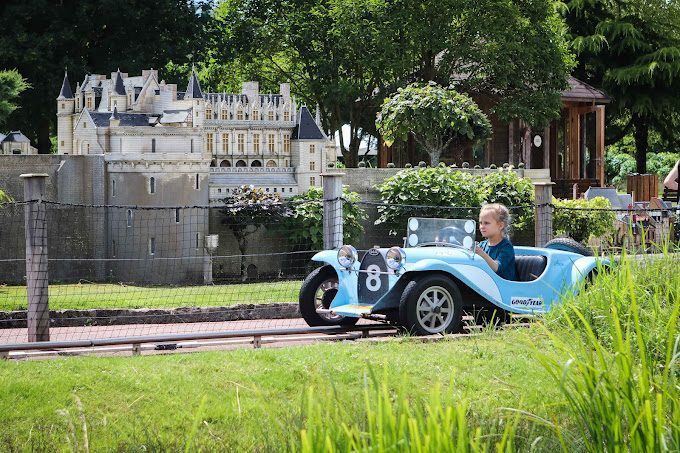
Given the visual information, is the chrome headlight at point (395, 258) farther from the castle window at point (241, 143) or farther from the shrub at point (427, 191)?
the castle window at point (241, 143)

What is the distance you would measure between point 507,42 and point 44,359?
1140 inches

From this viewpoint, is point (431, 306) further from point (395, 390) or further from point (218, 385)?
point (395, 390)

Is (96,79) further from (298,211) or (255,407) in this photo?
(255,407)

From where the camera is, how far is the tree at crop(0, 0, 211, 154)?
35281 millimetres

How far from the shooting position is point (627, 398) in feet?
11.2

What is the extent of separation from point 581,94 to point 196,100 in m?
15.5

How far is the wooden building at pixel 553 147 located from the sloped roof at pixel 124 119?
40.0 ft

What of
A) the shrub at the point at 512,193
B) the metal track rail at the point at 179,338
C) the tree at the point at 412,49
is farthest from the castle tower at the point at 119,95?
the metal track rail at the point at 179,338

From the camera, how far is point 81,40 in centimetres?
3766

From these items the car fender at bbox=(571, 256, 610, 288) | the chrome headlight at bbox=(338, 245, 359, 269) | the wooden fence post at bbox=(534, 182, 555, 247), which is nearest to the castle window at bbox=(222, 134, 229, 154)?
the wooden fence post at bbox=(534, 182, 555, 247)

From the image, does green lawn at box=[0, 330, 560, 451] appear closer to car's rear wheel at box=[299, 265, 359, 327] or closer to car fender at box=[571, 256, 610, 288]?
car fender at box=[571, 256, 610, 288]

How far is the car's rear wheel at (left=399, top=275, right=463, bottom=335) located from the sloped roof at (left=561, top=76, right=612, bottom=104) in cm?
2932

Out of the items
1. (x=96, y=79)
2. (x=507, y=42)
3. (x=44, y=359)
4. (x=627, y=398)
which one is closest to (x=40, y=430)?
(x=44, y=359)

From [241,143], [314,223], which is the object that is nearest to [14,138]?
[241,143]
